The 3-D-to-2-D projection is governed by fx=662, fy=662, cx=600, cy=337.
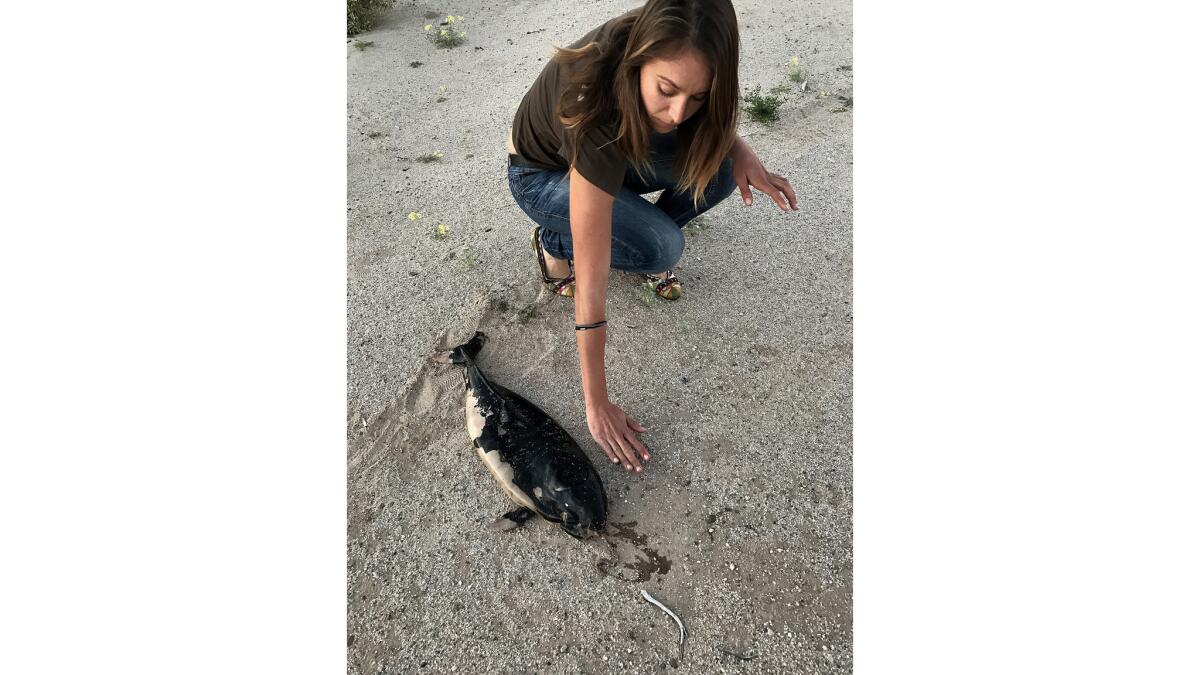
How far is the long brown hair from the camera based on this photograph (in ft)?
5.24

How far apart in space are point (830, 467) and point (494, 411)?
127 cm

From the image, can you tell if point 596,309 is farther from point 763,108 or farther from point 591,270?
point 763,108

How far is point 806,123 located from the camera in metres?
4.05

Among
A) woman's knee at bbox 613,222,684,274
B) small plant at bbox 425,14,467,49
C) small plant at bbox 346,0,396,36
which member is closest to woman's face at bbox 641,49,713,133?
woman's knee at bbox 613,222,684,274

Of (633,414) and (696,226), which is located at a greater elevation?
(696,226)

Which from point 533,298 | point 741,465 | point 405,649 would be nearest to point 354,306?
point 533,298

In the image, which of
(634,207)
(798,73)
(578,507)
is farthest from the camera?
(798,73)

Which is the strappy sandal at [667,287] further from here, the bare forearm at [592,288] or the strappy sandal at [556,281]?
the bare forearm at [592,288]

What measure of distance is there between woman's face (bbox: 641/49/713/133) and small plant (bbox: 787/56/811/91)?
2.89 metres

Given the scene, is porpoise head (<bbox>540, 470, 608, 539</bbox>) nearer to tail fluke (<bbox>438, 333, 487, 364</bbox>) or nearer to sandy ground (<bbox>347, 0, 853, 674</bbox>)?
sandy ground (<bbox>347, 0, 853, 674</bbox>)

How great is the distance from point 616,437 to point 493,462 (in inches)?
17.8

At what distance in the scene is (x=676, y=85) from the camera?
66.2 inches

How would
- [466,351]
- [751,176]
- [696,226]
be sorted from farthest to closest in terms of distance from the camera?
[696,226] → [466,351] → [751,176]

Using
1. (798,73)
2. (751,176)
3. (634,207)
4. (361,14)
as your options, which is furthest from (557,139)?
(361,14)
